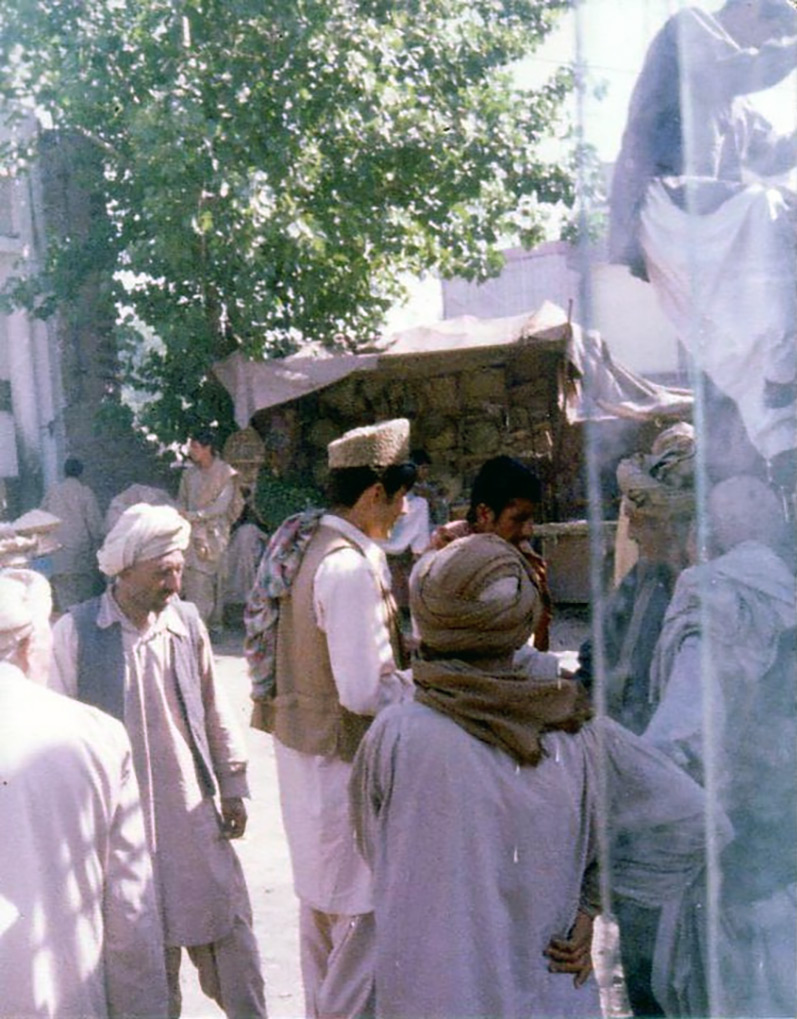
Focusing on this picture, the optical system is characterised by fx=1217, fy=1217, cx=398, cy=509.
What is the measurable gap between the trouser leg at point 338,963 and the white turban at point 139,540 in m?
0.93

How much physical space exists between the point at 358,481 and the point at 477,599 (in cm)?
102

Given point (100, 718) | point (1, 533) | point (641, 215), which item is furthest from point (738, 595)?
point (1, 533)

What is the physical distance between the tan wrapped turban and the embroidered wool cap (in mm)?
924

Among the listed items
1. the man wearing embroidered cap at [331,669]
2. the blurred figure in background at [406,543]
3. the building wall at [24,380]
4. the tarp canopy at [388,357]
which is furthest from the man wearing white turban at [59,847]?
the building wall at [24,380]

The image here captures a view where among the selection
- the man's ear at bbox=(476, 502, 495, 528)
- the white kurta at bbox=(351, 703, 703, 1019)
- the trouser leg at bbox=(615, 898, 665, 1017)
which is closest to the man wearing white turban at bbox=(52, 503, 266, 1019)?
the man's ear at bbox=(476, 502, 495, 528)

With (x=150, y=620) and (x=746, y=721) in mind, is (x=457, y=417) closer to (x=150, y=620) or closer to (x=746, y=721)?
(x=150, y=620)

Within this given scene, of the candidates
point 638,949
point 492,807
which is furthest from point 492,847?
point 638,949

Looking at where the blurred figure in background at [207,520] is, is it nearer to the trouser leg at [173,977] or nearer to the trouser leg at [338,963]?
the trouser leg at [173,977]

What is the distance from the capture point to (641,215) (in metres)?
2.04

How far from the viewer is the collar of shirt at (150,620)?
9.64ft

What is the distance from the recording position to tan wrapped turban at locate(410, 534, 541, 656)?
1.94 m

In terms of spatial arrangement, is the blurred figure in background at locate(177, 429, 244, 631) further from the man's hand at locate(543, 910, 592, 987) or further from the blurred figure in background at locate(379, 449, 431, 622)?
the man's hand at locate(543, 910, 592, 987)

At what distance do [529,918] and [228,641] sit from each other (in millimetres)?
8041

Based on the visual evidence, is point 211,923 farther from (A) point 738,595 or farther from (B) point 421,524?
(B) point 421,524
